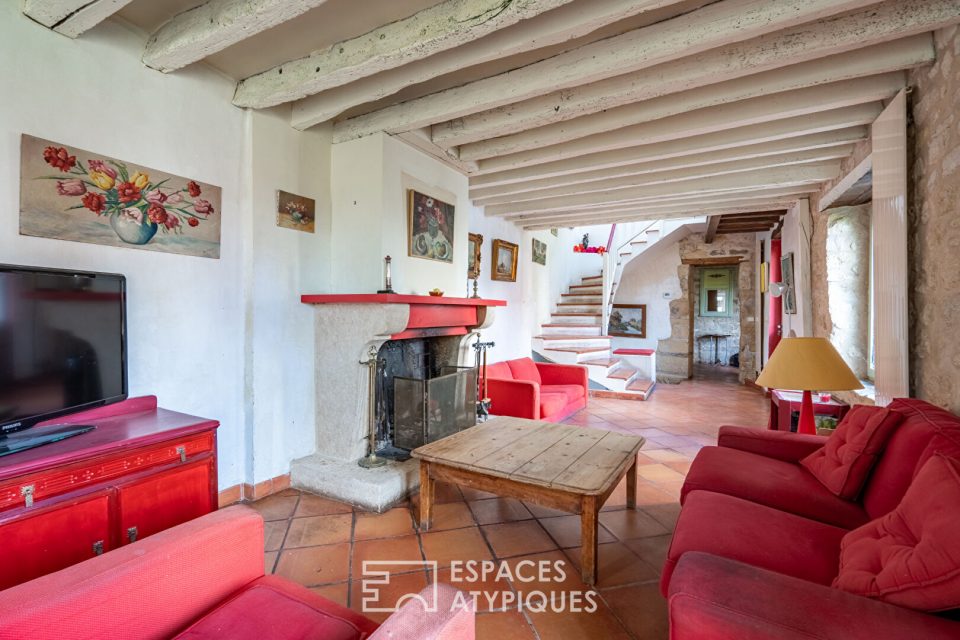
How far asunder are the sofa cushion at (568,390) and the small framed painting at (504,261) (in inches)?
60.1

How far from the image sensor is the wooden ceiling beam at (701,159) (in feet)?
10.4

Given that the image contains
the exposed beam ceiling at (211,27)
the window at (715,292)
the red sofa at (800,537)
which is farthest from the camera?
the window at (715,292)

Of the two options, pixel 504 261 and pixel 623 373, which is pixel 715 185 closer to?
pixel 504 261

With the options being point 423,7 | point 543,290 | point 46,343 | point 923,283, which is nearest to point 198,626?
point 46,343

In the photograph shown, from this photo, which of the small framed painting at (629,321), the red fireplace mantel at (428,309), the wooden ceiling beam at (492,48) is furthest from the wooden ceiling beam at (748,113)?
the small framed painting at (629,321)

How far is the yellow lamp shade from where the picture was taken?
7.46ft

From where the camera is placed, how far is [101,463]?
5.31ft

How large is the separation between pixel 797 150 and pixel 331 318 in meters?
3.78

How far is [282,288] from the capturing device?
2.96 metres

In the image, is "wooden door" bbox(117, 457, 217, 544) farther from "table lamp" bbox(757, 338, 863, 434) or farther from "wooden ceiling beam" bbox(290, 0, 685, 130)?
"table lamp" bbox(757, 338, 863, 434)

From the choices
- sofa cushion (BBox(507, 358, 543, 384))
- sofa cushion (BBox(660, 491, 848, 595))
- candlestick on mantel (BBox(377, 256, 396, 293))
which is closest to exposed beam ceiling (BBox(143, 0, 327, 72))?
candlestick on mantel (BBox(377, 256, 396, 293))

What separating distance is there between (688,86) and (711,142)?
100cm

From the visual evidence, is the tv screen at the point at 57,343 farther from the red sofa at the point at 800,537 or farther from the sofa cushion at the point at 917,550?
the sofa cushion at the point at 917,550

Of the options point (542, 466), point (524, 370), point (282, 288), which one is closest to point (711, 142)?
point (542, 466)
